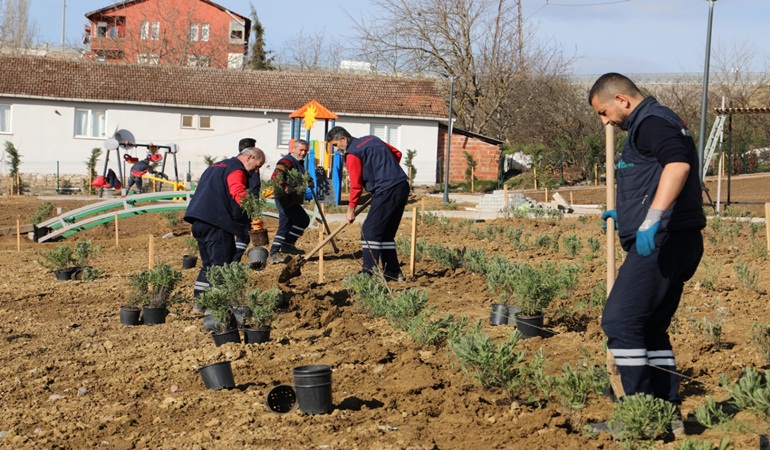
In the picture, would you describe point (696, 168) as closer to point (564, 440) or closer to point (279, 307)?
point (564, 440)

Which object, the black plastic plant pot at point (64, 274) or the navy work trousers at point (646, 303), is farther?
the black plastic plant pot at point (64, 274)

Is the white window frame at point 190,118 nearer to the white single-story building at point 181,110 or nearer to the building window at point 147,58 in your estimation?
the white single-story building at point 181,110

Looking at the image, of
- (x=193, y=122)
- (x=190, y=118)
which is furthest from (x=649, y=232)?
(x=190, y=118)

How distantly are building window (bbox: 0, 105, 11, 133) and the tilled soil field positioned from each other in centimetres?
2715

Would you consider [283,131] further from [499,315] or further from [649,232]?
[649,232]

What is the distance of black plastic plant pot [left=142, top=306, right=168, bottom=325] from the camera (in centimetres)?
857

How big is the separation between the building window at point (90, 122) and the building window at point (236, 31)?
25047mm

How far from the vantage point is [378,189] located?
10.1 m

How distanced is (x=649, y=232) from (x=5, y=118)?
3590 cm

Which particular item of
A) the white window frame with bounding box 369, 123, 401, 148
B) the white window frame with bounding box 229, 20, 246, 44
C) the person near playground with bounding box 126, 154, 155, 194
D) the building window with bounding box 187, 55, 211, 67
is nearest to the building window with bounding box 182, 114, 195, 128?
the white window frame with bounding box 369, 123, 401, 148

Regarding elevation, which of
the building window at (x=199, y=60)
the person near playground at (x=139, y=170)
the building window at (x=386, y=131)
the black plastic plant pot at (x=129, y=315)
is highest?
the building window at (x=199, y=60)

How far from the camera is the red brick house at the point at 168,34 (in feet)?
177

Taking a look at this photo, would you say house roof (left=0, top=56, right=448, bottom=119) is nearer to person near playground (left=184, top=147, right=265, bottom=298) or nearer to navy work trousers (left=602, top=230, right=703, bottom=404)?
person near playground (left=184, top=147, right=265, bottom=298)

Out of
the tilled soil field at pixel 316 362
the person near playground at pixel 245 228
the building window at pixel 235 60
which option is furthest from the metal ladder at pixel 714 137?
the building window at pixel 235 60
